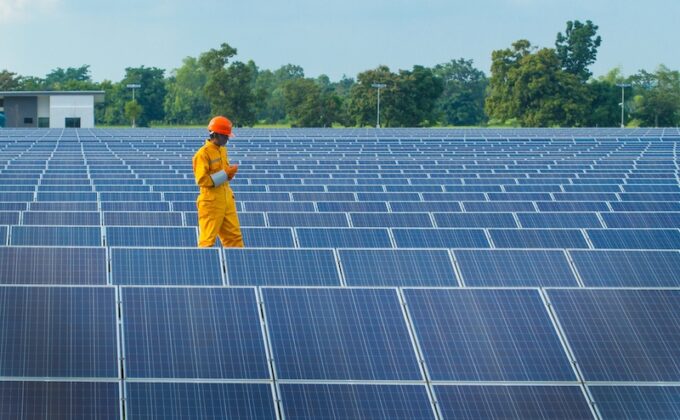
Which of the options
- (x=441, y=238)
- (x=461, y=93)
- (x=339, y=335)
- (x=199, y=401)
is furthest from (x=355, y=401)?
(x=461, y=93)

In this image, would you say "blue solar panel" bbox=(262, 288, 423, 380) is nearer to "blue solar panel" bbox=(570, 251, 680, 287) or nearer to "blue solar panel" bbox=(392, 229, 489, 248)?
"blue solar panel" bbox=(570, 251, 680, 287)

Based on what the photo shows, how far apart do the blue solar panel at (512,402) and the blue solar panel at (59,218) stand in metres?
10.2

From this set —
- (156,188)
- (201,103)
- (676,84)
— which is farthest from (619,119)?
(156,188)

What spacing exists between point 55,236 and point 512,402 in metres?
8.28

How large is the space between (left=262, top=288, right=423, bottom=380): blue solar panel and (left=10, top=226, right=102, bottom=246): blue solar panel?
6.49m

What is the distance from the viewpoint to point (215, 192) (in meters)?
13.6

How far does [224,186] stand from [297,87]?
108427mm

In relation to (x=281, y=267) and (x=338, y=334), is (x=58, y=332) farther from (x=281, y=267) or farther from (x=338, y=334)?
(x=281, y=267)

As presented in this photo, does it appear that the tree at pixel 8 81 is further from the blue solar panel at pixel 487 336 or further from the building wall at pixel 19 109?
the blue solar panel at pixel 487 336

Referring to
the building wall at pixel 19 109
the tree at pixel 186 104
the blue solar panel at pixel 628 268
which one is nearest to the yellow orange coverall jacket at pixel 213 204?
the blue solar panel at pixel 628 268

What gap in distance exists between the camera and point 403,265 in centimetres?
1024

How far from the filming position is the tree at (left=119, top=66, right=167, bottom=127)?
138 meters

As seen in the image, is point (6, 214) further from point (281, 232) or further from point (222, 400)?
point (222, 400)

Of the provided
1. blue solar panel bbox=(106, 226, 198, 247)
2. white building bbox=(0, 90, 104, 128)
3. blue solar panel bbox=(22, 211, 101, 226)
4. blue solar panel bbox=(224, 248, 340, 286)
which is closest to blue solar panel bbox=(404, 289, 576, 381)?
blue solar panel bbox=(224, 248, 340, 286)
